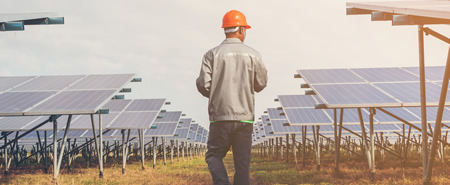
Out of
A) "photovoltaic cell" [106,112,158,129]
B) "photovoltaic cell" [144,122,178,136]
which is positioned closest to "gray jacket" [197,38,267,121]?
"photovoltaic cell" [106,112,158,129]

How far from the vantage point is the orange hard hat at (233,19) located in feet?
17.7

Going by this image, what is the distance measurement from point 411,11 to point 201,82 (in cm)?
361

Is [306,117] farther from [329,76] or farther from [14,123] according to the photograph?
[14,123]

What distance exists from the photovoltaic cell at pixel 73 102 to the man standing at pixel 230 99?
6.12 meters

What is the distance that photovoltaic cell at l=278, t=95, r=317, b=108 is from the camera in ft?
62.3

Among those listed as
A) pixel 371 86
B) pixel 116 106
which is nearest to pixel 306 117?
pixel 371 86

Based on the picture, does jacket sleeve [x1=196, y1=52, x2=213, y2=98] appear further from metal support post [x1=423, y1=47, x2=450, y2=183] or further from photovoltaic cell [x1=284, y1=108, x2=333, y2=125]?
photovoltaic cell [x1=284, y1=108, x2=333, y2=125]

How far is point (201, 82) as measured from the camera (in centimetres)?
530

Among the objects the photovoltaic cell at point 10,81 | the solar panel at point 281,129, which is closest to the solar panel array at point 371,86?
the solar panel at point 281,129

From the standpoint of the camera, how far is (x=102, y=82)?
14695mm

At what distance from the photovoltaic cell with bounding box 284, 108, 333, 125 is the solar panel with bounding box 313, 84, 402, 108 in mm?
3658

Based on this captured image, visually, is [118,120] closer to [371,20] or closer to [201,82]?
[371,20]

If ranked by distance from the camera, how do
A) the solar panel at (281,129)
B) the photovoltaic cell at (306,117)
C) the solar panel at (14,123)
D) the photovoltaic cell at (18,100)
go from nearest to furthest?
the photovoltaic cell at (18,100)
the photovoltaic cell at (306,117)
the solar panel at (14,123)
the solar panel at (281,129)

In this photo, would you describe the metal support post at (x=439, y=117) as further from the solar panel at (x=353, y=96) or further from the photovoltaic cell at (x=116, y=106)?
the photovoltaic cell at (x=116, y=106)
